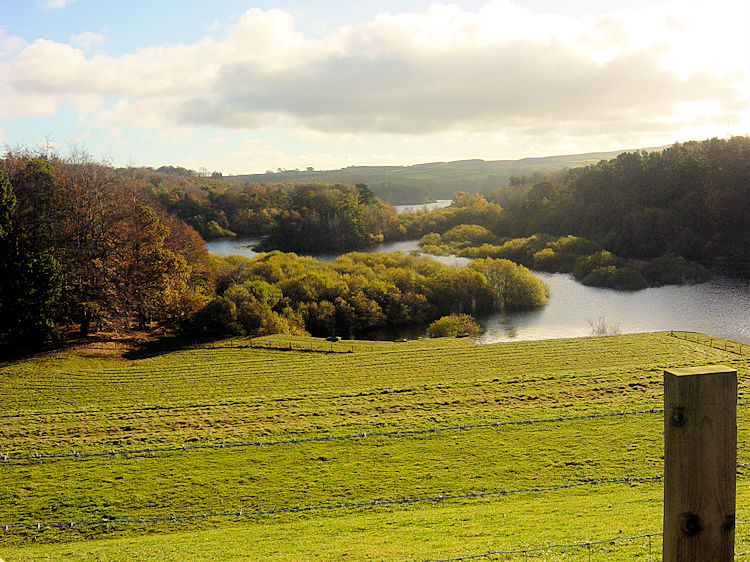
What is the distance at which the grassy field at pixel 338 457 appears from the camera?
1394cm

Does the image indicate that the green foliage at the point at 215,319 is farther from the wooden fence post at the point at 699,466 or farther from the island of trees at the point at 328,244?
the wooden fence post at the point at 699,466

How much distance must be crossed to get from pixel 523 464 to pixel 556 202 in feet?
329

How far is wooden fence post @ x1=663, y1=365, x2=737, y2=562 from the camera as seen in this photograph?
260 centimetres

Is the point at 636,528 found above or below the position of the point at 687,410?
below

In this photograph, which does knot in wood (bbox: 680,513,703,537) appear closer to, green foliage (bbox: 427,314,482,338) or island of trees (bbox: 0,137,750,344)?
island of trees (bbox: 0,137,750,344)

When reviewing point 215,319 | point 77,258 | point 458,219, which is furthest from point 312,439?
point 458,219

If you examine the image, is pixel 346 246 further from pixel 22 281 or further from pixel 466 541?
pixel 466 541

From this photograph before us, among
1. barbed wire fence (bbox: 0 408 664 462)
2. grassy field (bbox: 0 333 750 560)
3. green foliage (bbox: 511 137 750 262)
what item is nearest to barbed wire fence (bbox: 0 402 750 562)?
barbed wire fence (bbox: 0 408 664 462)

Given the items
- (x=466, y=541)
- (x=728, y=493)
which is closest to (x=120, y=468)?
(x=466, y=541)

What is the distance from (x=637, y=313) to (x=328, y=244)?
6415 centimetres

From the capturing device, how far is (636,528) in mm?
12055

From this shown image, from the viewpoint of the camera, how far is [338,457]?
2152 cm

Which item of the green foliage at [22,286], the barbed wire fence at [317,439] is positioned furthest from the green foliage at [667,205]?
the green foliage at [22,286]

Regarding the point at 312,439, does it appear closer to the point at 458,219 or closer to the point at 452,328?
the point at 452,328
